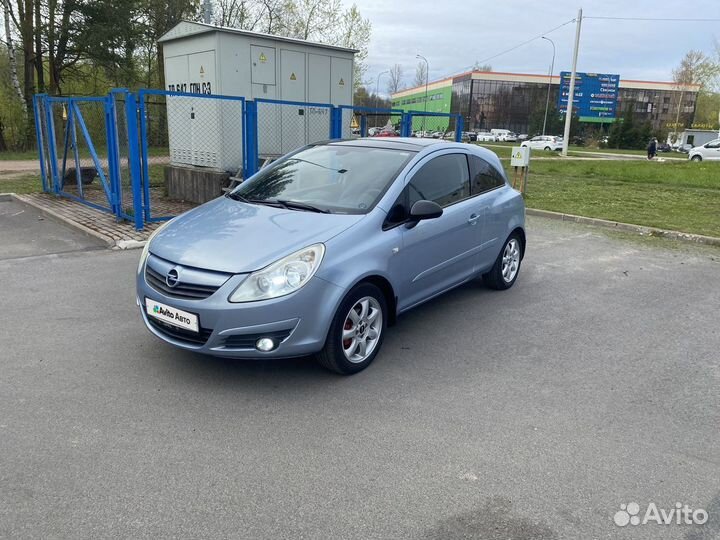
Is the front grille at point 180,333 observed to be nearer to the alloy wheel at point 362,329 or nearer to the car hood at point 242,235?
the car hood at point 242,235

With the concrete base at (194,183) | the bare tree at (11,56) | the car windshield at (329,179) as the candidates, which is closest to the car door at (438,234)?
the car windshield at (329,179)

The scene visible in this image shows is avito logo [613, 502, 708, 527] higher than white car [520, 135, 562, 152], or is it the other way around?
white car [520, 135, 562, 152]

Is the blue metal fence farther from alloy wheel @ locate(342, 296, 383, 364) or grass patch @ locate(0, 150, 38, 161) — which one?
grass patch @ locate(0, 150, 38, 161)

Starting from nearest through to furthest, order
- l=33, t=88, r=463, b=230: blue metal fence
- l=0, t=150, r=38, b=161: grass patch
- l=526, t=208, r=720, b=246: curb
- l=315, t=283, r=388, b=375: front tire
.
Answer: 1. l=315, t=283, r=388, b=375: front tire
2. l=33, t=88, r=463, b=230: blue metal fence
3. l=526, t=208, r=720, b=246: curb
4. l=0, t=150, r=38, b=161: grass patch

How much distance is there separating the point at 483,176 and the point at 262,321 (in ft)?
10.2

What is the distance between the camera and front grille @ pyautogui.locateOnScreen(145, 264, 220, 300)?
3.55 metres

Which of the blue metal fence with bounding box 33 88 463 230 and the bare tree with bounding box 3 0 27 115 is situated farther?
the bare tree with bounding box 3 0 27 115

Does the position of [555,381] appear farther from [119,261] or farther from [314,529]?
[119,261]

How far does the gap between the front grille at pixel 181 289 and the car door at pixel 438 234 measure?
1.37 metres

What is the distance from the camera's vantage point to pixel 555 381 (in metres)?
4.02

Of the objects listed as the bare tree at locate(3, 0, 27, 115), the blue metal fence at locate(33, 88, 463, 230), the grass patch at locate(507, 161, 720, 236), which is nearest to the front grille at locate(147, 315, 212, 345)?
the blue metal fence at locate(33, 88, 463, 230)

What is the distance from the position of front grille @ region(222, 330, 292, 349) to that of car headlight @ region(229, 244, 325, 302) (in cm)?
24

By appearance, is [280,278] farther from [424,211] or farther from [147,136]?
[147,136]

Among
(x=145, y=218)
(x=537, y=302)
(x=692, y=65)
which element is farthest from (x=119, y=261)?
(x=692, y=65)
